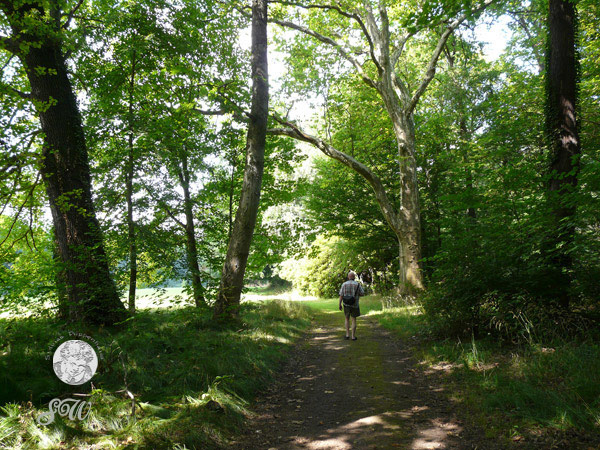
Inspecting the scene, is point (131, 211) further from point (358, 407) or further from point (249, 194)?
point (358, 407)

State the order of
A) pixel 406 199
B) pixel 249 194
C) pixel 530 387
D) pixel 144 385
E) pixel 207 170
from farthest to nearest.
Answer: pixel 406 199 < pixel 207 170 < pixel 249 194 < pixel 144 385 < pixel 530 387

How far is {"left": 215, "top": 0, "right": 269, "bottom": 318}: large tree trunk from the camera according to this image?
299 inches

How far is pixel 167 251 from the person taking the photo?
7.79 metres

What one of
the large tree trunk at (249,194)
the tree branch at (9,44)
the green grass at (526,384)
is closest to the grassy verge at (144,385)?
the large tree trunk at (249,194)

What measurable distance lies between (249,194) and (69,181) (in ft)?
11.6

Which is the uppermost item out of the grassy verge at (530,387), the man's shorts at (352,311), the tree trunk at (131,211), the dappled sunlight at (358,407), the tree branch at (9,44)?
the tree branch at (9,44)

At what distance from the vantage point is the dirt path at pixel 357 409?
147 inches

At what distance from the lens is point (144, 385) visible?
451 cm

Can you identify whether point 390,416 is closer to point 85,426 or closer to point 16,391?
point 85,426

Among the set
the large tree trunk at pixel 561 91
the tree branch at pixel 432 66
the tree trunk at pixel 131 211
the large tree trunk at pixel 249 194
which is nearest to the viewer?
the large tree trunk at pixel 561 91

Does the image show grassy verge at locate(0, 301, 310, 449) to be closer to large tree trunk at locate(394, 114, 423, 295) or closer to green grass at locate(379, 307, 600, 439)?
green grass at locate(379, 307, 600, 439)

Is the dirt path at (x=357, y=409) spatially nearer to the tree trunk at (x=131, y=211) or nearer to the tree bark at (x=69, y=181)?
the tree bark at (x=69, y=181)

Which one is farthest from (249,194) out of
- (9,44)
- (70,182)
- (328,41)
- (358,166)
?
(328,41)

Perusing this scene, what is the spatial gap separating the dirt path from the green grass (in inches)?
13.2
